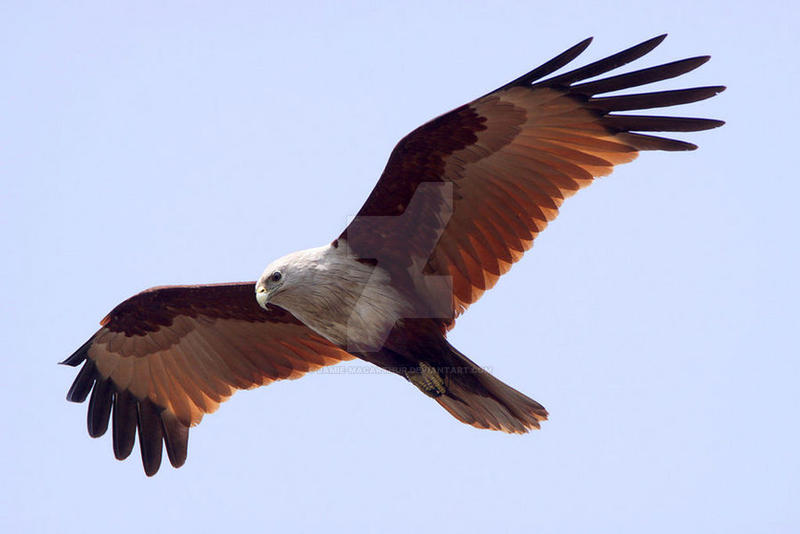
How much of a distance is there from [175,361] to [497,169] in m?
3.75

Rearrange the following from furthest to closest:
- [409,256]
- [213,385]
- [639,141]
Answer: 1. [213,385]
2. [409,256]
3. [639,141]

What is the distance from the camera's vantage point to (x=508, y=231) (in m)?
8.38

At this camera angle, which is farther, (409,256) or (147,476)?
(147,476)

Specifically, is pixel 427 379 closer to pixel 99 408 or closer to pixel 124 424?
pixel 124 424

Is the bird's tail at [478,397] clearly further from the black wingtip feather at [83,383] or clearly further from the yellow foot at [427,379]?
the black wingtip feather at [83,383]

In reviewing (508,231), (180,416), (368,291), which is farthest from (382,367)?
(180,416)

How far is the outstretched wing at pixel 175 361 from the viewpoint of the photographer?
9719mm

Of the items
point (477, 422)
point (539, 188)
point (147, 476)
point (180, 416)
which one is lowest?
point (147, 476)

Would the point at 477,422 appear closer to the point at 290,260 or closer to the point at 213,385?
the point at 290,260

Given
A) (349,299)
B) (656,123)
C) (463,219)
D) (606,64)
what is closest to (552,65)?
(606,64)

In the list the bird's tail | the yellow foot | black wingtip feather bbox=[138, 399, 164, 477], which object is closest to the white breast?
the yellow foot

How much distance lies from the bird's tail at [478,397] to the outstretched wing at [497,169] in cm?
47

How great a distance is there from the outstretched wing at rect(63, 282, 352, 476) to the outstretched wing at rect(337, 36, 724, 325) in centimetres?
169

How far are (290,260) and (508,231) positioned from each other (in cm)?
173
